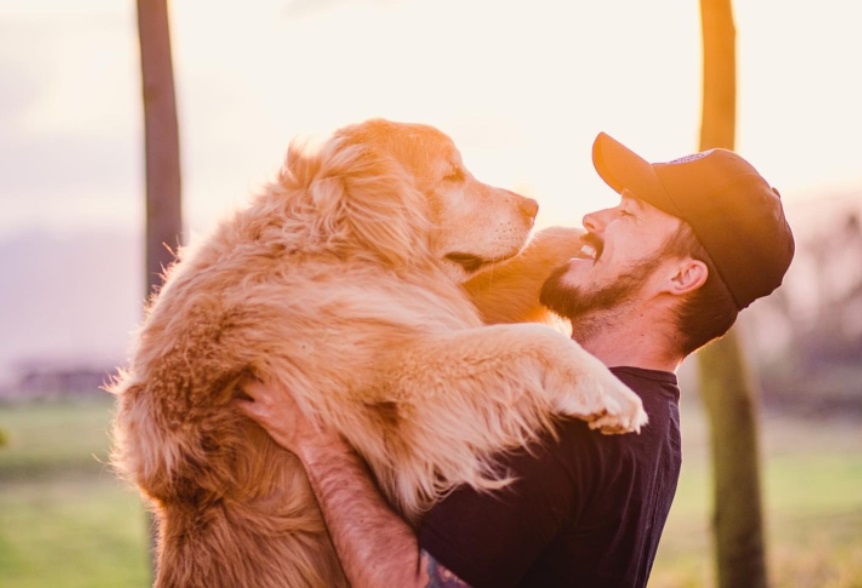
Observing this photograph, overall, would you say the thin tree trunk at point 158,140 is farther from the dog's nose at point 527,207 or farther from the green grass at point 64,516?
the green grass at point 64,516

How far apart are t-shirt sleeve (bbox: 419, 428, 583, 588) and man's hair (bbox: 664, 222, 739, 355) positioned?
2.29ft

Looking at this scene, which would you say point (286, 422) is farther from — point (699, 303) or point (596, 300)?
point (699, 303)

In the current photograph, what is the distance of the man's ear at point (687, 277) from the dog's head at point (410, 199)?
0.67 meters

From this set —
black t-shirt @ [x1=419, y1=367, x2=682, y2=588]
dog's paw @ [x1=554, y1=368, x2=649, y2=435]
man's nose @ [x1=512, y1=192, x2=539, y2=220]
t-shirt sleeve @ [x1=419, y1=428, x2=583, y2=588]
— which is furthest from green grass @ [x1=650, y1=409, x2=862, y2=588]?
t-shirt sleeve @ [x1=419, y1=428, x2=583, y2=588]

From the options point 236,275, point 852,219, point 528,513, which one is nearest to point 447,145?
point 236,275

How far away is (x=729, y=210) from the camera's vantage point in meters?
2.82

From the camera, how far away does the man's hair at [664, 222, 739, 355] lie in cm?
285

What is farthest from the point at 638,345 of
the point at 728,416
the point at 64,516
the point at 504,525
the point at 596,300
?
the point at 64,516

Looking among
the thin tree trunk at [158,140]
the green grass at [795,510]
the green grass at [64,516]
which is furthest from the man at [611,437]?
the green grass at [64,516]

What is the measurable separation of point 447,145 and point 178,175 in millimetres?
1735

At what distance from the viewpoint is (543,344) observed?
262 cm

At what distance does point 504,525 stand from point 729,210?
1.14m

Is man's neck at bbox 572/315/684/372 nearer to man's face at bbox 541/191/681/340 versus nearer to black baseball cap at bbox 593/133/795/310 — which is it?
man's face at bbox 541/191/681/340

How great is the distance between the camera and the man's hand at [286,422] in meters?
2.63
